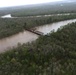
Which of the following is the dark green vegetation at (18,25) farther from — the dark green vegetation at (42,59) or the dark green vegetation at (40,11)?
the dark green vegetation at (40,11)

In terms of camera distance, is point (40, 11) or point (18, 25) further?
point (40, 11)

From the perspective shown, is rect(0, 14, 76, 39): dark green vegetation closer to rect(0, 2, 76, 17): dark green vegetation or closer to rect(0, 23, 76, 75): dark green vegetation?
rect(0, 23, 76, 75): dark green vegetation

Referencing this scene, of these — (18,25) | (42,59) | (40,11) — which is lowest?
(40,11)

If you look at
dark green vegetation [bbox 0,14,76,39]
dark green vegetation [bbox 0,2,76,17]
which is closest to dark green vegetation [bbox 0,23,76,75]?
dark green vegetation [bbox 0,14,76,39]

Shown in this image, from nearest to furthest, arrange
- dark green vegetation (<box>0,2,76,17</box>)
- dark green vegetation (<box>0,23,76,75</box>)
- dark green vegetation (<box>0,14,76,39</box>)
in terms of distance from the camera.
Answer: dark green vegetation (<box>0,23,76,75</box>) → dark green vegetation (<box>0,14,76,39</box>) → dark green vegetation (<box>0,2,76,17</box>)

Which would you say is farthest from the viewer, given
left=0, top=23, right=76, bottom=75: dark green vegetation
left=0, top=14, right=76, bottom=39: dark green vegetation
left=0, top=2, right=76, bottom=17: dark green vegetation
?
left=0, top=2, right=76, bottom=17: dark green vegetation

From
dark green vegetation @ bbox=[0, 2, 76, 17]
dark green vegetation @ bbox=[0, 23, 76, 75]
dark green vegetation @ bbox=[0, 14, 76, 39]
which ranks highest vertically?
dark green vegetation @ bbox=[0, 23, 76, 75]

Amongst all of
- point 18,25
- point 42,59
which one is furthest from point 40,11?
point 42,59

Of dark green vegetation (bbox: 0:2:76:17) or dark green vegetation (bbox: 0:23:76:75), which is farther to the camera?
dark green vegetation (bbox: 0:2:76:17)

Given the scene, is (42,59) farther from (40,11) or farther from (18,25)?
(40,11)
